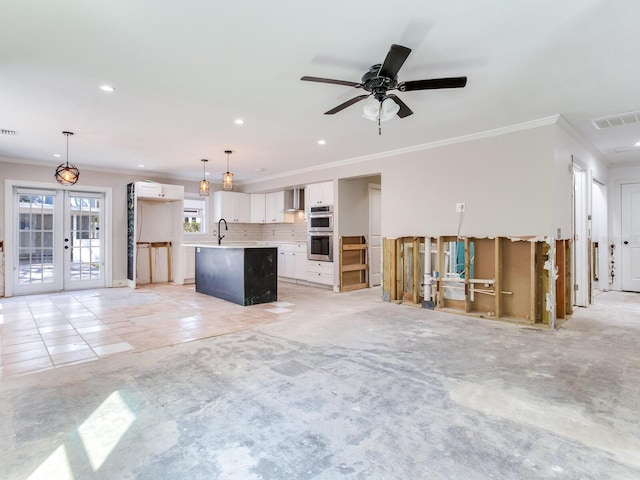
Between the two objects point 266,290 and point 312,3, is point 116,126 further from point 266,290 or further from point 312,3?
point 312,3

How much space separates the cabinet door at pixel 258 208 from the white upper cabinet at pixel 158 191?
187cm

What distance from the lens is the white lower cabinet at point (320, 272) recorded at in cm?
688

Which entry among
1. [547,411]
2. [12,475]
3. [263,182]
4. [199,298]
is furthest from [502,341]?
[263,182]

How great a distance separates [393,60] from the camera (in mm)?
2328

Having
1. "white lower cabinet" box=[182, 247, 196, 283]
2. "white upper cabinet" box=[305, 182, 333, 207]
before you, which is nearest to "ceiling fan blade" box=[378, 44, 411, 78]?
"white upper cabinet" box=[305, 182, 333, 207]

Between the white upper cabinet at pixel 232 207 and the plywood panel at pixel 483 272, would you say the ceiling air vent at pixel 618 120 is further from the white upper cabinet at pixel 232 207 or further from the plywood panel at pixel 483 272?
the white upper cabinet at pixel 232 207

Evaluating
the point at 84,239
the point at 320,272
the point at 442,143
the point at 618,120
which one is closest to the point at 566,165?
the point at 618,120

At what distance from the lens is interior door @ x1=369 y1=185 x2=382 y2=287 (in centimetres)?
723

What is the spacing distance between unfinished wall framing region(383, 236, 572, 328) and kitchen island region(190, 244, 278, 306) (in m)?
2.30

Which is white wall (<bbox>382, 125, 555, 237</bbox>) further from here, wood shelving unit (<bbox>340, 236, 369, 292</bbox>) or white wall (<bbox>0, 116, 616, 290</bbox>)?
wood shelving unit (<bbox>340, 236, 369, 292</bbox>)

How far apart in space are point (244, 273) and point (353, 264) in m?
2.57

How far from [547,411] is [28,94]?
17.1ft

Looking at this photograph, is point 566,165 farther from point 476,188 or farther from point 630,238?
point 630,238

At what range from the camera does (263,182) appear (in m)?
8.48
